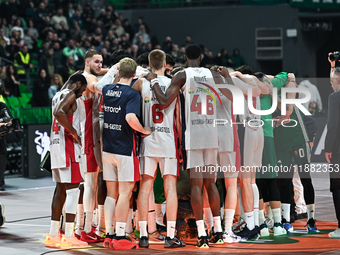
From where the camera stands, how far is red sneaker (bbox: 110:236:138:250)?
8219 millimetres

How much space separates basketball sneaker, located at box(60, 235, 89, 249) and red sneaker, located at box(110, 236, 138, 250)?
0.42 metres

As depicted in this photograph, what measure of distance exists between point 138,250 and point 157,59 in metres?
2.33

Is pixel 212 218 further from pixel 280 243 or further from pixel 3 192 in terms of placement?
pixel 3 192

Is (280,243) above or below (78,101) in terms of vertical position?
below

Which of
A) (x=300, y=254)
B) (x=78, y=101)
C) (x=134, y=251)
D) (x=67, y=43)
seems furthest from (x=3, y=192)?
(x=67, y=43)

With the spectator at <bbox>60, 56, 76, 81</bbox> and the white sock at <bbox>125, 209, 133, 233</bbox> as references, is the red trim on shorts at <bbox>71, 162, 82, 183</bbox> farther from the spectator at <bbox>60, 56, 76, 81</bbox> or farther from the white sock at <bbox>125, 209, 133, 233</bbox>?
the spectator at <bbox>60, 56, 76, 81</bbox>

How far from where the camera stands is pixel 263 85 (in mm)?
9281

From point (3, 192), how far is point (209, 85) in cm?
701

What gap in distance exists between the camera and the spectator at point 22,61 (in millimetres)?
20750

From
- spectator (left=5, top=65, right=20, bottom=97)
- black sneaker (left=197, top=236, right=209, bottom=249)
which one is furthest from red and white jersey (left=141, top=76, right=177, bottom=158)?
spectator (left=5, top=65, right=20, bottom=97)

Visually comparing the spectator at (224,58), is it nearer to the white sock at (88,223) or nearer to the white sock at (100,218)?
the white sock at (100,218)

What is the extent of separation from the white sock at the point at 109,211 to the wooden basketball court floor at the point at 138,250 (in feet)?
0.89

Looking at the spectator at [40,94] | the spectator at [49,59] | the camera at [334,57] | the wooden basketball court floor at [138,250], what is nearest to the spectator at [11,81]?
the spectator at [40,94]

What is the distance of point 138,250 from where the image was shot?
26.7 ft
